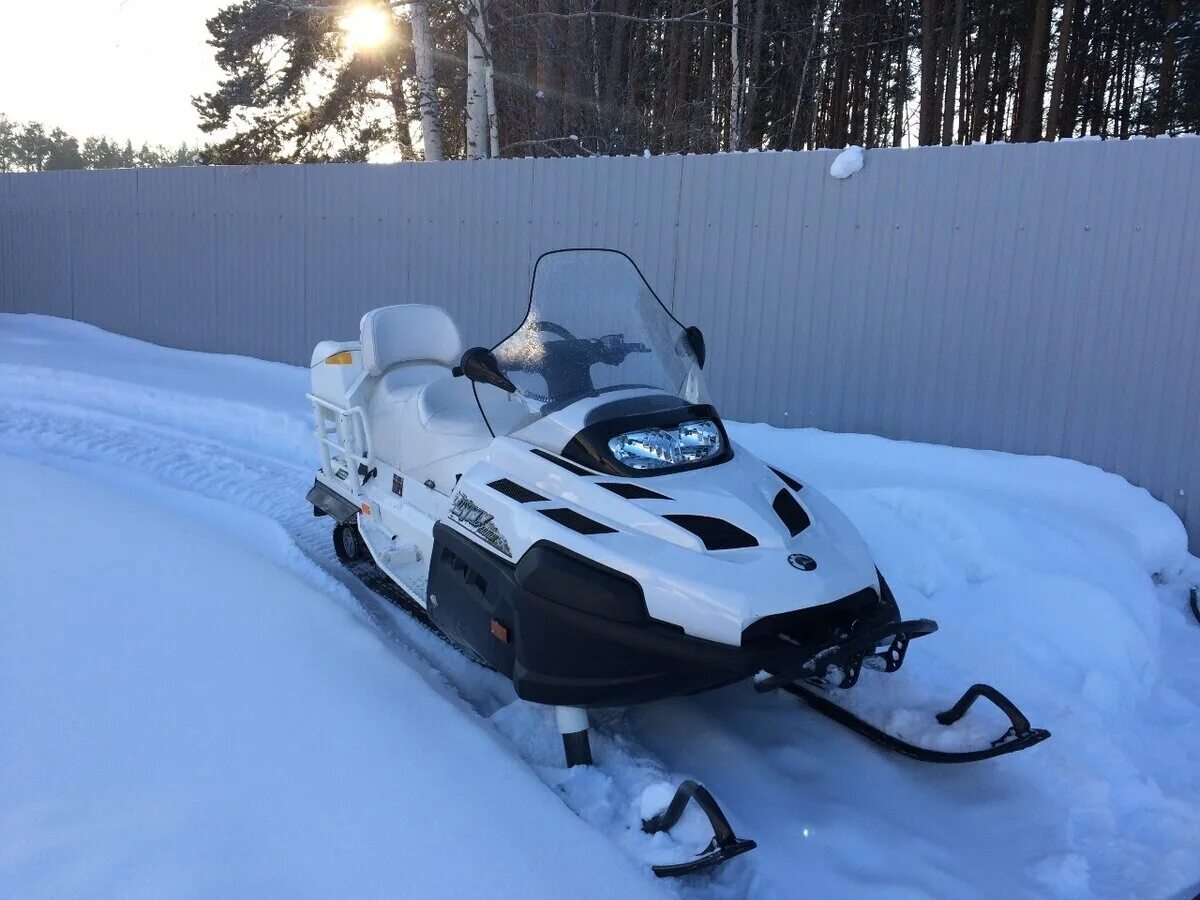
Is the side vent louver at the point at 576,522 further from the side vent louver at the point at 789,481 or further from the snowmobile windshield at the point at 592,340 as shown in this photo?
the side vent louver at the point at 789,481

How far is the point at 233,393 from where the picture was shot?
7.54m

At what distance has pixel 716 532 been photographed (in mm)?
2559

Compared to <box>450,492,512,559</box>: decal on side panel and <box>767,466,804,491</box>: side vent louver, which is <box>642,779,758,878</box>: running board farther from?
<box>767,466,804,491</box>: side vent louver

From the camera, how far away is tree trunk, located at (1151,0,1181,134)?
1533 cm

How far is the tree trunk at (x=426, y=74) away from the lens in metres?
10.5

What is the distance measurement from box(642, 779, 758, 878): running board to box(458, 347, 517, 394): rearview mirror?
1.34 meters

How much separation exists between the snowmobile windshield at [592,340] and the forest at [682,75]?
25.1 feet

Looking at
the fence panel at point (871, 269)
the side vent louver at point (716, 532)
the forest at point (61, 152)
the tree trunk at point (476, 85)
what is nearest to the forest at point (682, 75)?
the tree trunk at point (476, 85)

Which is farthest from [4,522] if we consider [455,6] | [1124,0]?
[1124,0]

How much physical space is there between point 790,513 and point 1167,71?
16.8 m

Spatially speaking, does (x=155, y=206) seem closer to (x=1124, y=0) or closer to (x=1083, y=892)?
(x=1083, y=892)

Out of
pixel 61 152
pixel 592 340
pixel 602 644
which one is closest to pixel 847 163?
pixel 592 340

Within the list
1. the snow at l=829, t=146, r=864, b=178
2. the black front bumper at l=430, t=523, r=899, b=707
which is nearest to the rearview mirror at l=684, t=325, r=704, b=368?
the black front bumper at l=430, t=523, r=899, b=707

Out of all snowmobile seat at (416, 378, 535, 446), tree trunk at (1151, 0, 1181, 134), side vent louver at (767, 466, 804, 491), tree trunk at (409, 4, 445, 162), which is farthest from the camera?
tree trunk at (1151, 0, 1181, 134)
